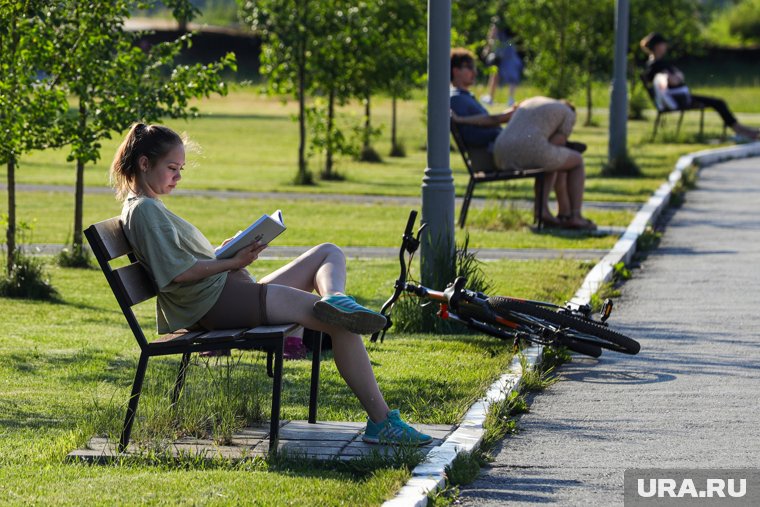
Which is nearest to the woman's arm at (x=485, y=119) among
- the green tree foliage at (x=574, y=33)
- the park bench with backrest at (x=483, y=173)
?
the park bench with backrest at (x=483, y=173)

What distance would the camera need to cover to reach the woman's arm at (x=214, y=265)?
6.20 metres

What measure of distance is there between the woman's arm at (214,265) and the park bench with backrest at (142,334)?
20 cm

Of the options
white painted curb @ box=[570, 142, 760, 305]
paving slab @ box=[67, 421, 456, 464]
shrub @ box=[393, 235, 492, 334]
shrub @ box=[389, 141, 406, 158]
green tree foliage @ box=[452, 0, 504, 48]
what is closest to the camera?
paving slab @ box=[67, 421, 456, 464]

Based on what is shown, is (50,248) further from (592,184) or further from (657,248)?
(592,184)

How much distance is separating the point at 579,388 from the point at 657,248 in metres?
6.09

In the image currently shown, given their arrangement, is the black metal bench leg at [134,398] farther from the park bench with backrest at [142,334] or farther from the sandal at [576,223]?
the sandal at [576,223]

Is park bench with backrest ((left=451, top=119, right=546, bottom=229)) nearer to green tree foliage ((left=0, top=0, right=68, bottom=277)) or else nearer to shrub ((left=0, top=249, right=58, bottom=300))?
green tree foliage ((left=0, top=0, right=68, bottom=277))

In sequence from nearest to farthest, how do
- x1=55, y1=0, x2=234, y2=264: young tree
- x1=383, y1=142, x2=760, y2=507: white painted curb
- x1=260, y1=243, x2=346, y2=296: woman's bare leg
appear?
x1=383, y1=142, x2=760, y2=507: white painted curb < x1=260, y1=243, x2=346, y2=296: woman's bare leg < x1=55, y1=0, x2=234, y2=264: young tree

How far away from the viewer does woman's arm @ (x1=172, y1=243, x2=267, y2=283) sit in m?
6.20

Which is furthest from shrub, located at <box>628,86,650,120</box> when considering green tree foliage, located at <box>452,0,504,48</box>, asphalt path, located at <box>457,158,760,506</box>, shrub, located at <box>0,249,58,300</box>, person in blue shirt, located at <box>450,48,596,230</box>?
shrub, located at <box>0,249,58,300</box>

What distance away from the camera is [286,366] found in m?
8.19

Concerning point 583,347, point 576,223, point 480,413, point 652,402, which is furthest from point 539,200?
point 480,413

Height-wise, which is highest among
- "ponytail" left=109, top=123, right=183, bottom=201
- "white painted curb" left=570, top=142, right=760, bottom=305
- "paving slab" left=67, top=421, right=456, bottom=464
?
"ponytail" left=109, top=123, right=183, bottom=201

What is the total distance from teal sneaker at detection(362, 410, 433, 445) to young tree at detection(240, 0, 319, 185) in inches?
579
